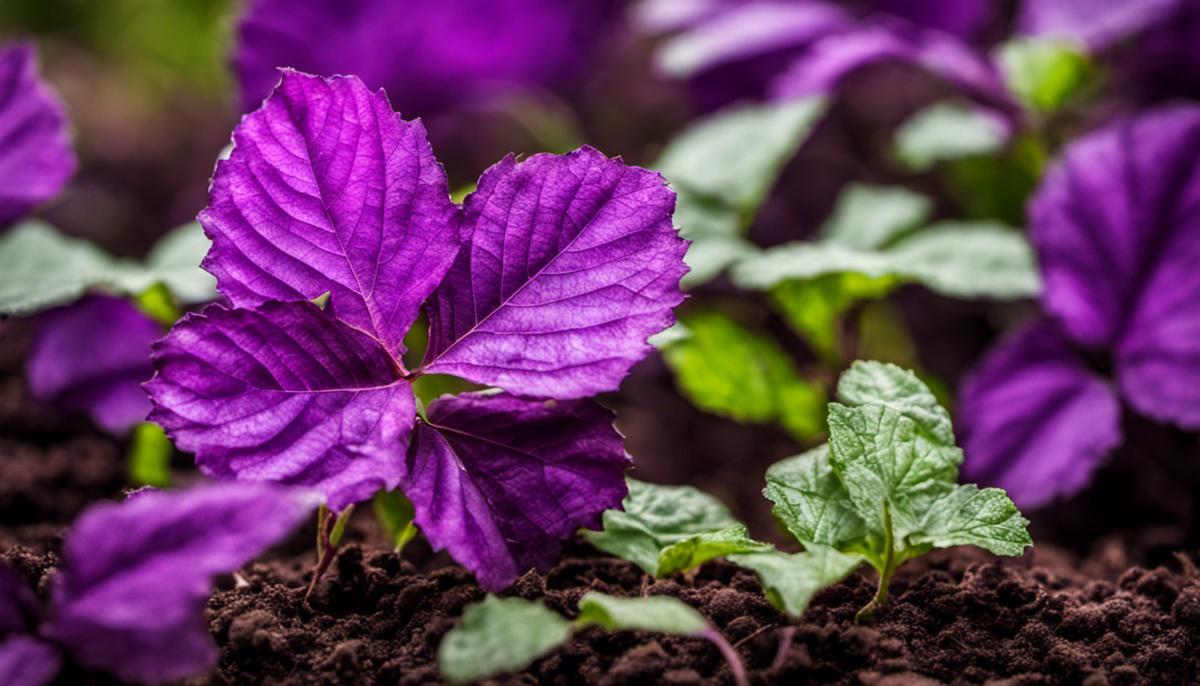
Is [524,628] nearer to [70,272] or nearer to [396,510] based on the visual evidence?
[396,510]

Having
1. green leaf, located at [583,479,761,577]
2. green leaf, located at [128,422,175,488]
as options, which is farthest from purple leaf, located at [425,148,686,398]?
green leaf, located at [128,422,175,488]

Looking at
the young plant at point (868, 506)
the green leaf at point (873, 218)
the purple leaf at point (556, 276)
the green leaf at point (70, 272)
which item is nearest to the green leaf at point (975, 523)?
the young plant at point (868, 506)

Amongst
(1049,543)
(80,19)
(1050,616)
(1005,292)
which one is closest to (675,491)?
(1050,616)

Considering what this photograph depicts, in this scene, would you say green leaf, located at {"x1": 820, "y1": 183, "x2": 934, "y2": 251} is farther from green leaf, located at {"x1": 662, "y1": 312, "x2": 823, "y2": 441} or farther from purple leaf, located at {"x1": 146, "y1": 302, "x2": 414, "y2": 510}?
purple leaf, located at {"x1": 146, "y1": 302, "x2": 414, "y2": 510}

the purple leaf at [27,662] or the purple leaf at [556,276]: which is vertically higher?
the purple leaf at [556,276]

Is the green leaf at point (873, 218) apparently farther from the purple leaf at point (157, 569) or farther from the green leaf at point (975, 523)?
the purple leaf at point (157, 569)

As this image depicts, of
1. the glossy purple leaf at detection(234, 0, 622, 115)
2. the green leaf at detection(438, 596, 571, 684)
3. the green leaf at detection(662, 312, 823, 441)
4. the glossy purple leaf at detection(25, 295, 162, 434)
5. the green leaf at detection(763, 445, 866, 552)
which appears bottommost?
the green leaf at detection(763, 445, 866, 552)
